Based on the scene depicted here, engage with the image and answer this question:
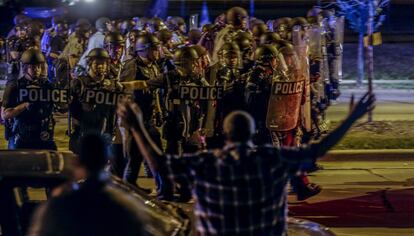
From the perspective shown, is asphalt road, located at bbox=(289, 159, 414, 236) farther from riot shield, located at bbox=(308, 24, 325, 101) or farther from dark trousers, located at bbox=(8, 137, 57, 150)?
dark trousers, located at bbox=(8, 137, 57, 150)

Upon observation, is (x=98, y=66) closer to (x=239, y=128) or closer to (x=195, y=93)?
(x=195, y=93)

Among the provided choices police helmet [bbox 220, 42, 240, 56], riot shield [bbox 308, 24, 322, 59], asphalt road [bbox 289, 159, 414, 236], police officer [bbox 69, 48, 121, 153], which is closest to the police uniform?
police officer [bbox 69, 48, 121, 153]

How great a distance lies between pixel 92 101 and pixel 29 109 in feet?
2.05

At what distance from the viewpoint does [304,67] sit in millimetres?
10234

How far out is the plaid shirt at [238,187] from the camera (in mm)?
4402

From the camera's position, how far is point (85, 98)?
902 cm

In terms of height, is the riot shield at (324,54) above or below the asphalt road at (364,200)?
above

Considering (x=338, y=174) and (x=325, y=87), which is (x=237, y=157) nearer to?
(x=338, y=174)

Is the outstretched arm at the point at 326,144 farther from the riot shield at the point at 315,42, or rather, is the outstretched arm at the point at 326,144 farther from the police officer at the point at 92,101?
the riot shield at the point at 315,42

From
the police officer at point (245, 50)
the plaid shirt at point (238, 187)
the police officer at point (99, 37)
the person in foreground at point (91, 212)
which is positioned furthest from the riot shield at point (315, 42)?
the person in foreground at point (91, 212)

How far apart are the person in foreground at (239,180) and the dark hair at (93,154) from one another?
58 cm

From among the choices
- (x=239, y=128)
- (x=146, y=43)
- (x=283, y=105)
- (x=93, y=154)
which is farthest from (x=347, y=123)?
(x=146, y=43)

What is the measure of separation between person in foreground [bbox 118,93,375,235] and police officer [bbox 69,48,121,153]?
4403mm

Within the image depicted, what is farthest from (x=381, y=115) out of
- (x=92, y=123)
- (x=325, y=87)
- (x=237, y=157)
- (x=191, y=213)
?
(x=237, y=157)
